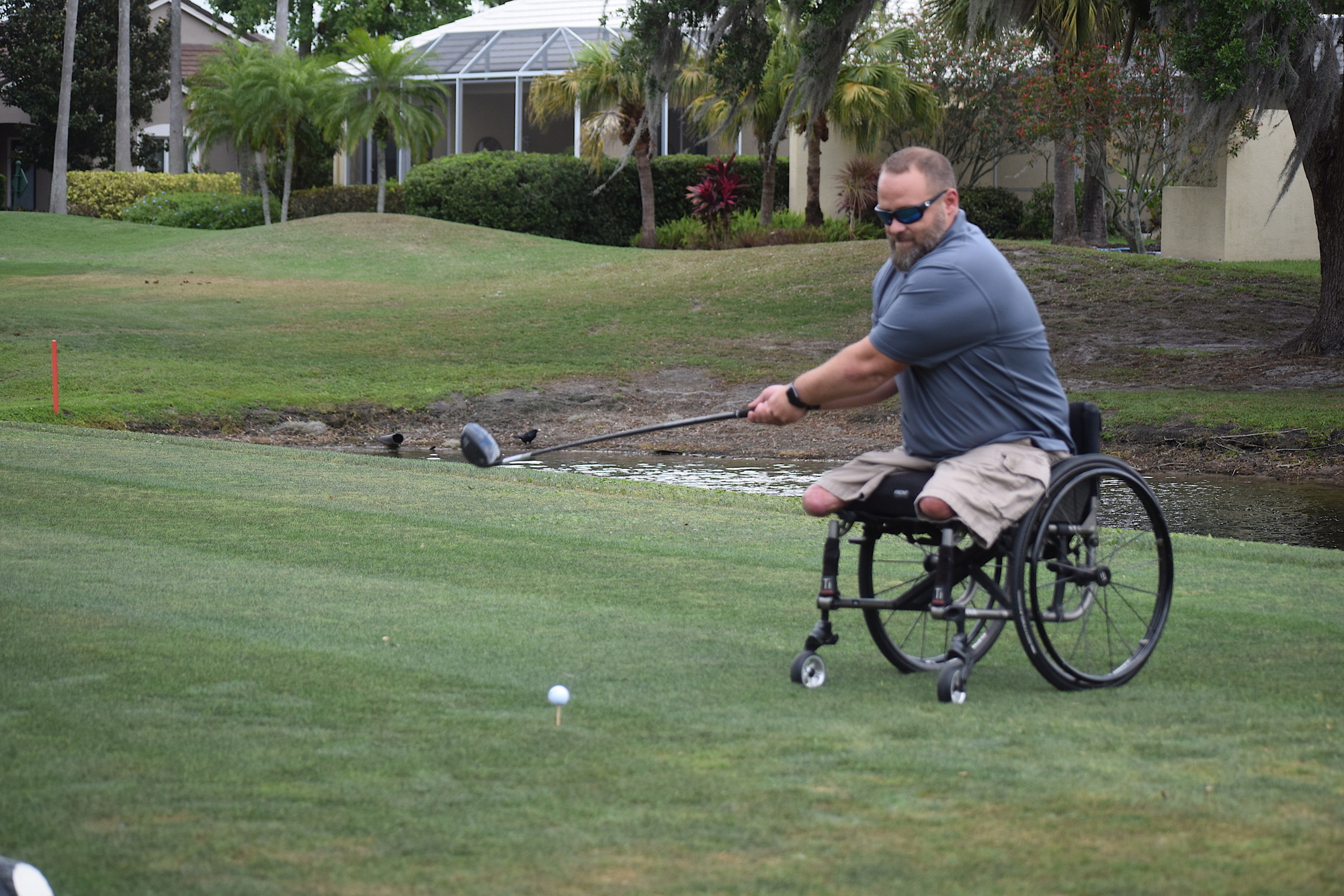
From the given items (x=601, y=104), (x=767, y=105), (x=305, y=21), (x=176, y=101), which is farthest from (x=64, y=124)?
(x=767, y=105)

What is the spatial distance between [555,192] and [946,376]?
115ft

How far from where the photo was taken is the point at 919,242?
4.85m

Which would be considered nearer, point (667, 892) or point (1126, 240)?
point (667, 892)

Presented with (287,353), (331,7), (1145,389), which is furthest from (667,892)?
(331,7)

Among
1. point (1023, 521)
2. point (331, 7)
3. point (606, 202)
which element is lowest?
point (1023, 521)

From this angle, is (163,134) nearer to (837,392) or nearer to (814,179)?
(814,179)

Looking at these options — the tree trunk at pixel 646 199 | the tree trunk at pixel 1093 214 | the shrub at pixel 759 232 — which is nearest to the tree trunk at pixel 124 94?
the tree trunk at pixel 646 199

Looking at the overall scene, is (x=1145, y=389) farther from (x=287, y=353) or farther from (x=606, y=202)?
(x=606, y=202)

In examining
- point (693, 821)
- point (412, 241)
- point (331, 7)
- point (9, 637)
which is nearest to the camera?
point (693, 821)

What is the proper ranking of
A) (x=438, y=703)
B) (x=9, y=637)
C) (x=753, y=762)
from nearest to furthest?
(x=753, y=762), (x=438, y=703), (x=9, y=637)

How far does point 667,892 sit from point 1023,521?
2.03m

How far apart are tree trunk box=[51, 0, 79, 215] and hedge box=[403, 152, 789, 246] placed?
12.7 m

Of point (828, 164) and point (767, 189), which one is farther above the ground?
point (828, 164)

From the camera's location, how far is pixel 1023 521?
15.5 ft
